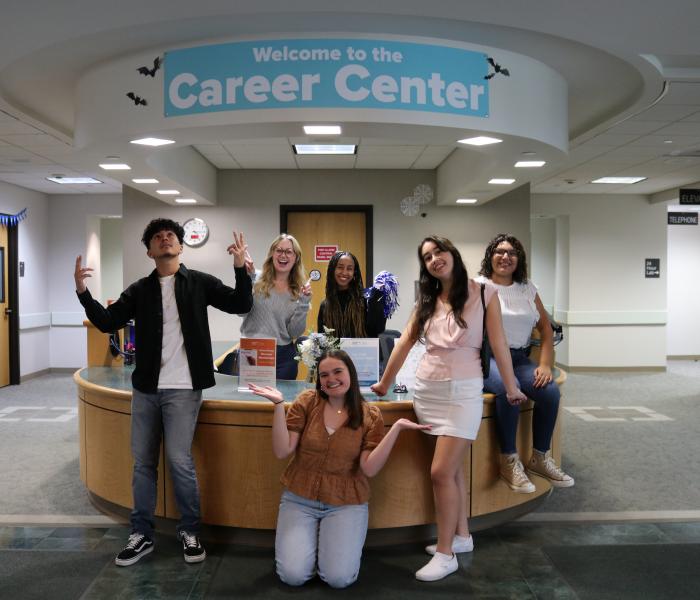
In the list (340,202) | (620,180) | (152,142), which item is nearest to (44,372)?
(340,202)

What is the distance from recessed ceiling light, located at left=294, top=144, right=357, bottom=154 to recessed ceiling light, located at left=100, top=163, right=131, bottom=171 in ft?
6.02

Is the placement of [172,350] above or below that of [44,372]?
above

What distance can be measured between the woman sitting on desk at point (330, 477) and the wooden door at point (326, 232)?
475 centimetres

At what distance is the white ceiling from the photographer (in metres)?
3.06

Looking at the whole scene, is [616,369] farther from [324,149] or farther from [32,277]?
[32,277]

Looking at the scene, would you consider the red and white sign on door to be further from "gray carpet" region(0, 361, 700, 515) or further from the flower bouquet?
the flower bouquet

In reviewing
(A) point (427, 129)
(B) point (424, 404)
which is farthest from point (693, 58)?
(B) point (424, 404)

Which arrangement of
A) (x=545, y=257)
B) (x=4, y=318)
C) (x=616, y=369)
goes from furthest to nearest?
1. (x=545, y=257)
2. (x=616, y=369)
3. (x=4, y=318)

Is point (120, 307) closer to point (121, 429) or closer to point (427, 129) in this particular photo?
point (121, 429)

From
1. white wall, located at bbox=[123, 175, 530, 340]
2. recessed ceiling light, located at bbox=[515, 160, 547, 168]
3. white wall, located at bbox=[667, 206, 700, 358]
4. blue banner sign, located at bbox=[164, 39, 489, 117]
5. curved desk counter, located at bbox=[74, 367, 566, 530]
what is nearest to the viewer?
curved desk counter, located at bbox=[74, 367, 566, 530]

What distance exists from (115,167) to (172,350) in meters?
2.48

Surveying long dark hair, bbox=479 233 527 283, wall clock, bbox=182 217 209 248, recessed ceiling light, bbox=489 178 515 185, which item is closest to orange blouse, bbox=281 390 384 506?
long dark hair, bbox=479 233 527 283

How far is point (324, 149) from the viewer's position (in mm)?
6547

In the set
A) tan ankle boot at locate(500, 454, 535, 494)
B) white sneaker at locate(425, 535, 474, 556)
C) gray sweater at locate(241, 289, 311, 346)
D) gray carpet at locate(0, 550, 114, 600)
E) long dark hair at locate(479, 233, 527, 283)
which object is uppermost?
long dark hair at locate(479, 233, 527, 283)
